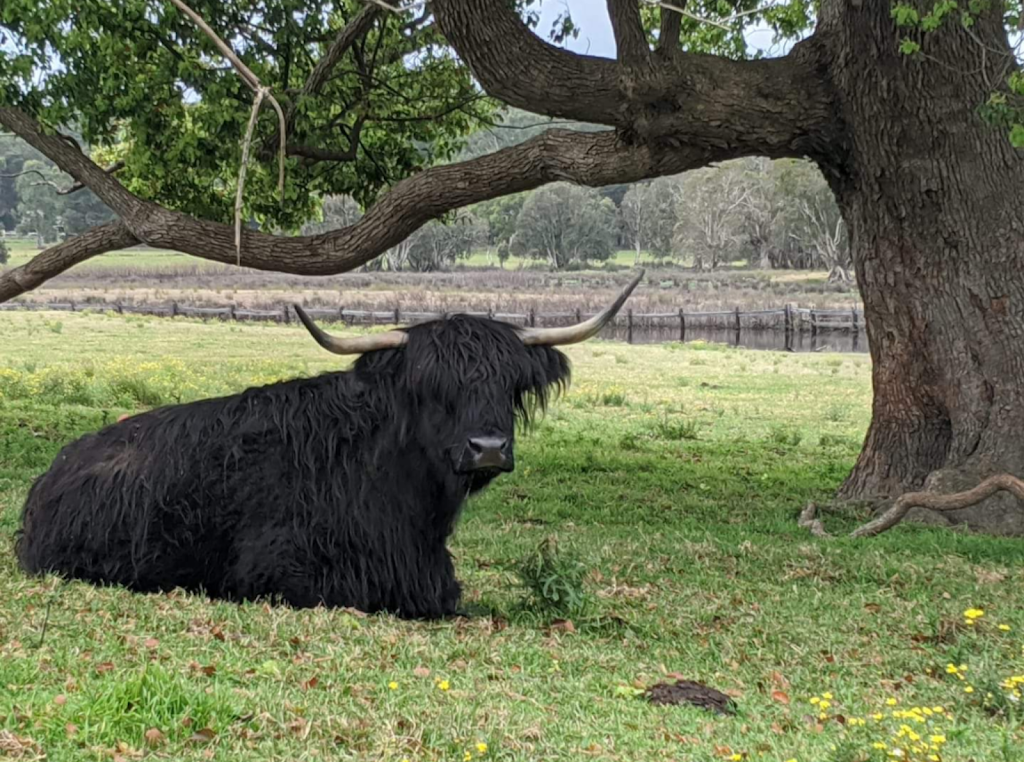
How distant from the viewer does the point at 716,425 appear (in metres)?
20.5

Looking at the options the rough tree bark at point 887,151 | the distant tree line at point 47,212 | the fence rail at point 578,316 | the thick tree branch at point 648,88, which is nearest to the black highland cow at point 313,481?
the thick tree branch at point 648,88

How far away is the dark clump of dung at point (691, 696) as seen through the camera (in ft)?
17.2

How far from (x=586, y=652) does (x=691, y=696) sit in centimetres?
82

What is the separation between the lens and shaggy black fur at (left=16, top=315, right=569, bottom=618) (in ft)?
22.5

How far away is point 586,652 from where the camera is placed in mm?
6043

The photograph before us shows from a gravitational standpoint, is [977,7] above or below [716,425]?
above

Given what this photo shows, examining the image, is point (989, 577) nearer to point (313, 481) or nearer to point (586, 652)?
point (586, 652)

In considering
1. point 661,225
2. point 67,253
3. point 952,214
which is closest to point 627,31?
point 952,214

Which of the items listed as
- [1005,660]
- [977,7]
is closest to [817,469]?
[977,7]

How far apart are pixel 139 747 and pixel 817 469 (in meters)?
12.3

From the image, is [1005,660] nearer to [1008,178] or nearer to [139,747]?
[139,747]

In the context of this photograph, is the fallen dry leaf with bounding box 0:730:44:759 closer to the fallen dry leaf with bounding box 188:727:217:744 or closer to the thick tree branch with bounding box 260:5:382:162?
the fallen dry leaf with bounding box 188:727:217:744

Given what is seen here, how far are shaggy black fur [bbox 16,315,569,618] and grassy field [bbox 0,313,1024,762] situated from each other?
15.8 inches

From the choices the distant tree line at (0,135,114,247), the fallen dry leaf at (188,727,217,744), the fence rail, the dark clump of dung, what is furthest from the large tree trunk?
the distant tree line at (0,135,114,247)
